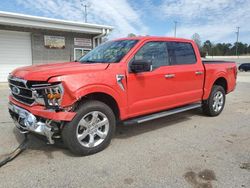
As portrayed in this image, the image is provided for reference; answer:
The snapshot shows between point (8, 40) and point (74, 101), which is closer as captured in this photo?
point (74, 101)

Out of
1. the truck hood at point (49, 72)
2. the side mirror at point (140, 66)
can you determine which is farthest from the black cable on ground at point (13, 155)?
the side mirror at point (140, 66)

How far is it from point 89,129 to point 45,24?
11175 mm

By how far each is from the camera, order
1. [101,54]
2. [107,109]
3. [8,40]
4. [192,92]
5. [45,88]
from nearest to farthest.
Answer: [45,88] < [107,109] < [101,54] < [192,92] < [8,40]

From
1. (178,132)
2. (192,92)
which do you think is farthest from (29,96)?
(192,92)

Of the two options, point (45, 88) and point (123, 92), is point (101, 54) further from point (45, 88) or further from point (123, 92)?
point (45, 88)

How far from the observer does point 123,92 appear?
13.4 feet

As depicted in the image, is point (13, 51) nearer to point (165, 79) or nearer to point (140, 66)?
point (165, 79)

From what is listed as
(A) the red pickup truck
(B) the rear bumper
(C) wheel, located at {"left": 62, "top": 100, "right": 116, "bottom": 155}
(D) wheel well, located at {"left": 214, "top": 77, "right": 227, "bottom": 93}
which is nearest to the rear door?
(A) the red pickup truck

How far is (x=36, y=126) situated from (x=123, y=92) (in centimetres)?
150

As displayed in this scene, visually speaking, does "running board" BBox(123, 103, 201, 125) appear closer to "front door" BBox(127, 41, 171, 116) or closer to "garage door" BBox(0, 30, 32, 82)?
"front door" BBox(127, 41, 171, 116)

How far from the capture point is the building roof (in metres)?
12.1

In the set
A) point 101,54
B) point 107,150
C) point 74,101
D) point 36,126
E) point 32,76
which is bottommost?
point 107,150

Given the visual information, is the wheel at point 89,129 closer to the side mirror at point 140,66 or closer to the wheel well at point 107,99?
the wheel well at point 107,99

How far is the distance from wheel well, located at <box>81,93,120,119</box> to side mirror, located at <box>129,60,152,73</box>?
65 cm
